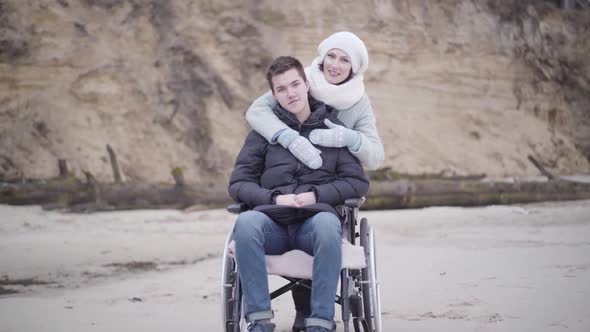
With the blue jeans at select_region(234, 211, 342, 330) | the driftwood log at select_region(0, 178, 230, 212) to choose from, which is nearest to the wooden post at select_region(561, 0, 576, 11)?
the driftwood log at select_region(0, 178, 230, 212)

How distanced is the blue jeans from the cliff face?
8.23 meters

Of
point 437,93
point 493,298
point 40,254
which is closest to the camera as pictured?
point 493,298

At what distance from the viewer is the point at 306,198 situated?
3.44m

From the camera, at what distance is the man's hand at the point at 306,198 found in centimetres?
342

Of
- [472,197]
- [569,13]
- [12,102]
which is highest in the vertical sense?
[569,13]

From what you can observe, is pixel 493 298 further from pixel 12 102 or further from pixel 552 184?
pixel 12 102

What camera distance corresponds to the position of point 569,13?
15656mm

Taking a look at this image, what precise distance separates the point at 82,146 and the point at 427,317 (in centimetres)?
840

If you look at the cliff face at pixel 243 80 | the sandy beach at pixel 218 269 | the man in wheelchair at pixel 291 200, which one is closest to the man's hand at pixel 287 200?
the man in wheelchair at pixel 291 200

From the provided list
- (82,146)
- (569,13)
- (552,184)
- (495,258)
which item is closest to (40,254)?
(495,258)

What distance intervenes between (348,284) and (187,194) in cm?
627

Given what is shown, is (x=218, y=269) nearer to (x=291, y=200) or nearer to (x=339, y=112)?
(x=339, y=112)

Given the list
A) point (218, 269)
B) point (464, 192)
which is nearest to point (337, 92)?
point (218, 269)

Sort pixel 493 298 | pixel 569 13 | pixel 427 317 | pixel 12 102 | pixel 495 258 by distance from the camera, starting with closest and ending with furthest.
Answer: pixel 427 317, pixel 493 298, pixel 495 258, pixel 12 102, pixel 569 13
